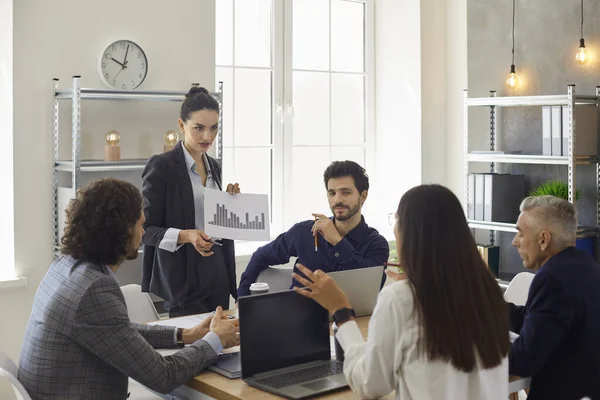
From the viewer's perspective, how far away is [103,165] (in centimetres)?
405

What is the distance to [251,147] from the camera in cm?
530

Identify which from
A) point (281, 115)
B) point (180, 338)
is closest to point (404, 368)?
point (180, 338)

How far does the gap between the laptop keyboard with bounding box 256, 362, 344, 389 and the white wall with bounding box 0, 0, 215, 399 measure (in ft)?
7.45

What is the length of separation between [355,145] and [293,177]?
623 millimetres

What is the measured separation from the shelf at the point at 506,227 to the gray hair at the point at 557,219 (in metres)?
2.01

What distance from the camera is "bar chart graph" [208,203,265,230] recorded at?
3059 mm

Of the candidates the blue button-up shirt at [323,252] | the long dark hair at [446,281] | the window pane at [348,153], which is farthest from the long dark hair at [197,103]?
the window pane at [348,153]

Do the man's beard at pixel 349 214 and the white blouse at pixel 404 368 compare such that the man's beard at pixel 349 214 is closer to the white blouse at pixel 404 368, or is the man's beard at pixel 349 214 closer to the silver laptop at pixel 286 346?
the silver laptop at pixel 286 346

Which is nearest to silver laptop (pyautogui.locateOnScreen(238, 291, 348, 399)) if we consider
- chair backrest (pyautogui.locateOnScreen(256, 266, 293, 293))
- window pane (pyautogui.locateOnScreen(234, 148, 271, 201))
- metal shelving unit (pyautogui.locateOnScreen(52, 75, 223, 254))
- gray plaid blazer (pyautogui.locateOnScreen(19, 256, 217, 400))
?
gray plaid blazer (pyautogui.locateOnScreen(19, 256, 217, 400))

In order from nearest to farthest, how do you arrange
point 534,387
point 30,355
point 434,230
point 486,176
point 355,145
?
1. point 434,230
2. point 30,355
3. point 534,387
4. point 486,176
5. point 355,145

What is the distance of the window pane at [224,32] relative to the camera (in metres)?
5.09

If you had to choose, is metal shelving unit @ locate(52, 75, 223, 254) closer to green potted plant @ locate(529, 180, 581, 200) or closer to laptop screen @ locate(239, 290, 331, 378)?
laptop screen @ locate(239, 290, 331, 378)

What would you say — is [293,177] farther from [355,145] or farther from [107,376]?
[107,376]

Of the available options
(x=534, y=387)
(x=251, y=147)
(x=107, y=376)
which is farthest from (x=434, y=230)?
(x=251, y=147)
